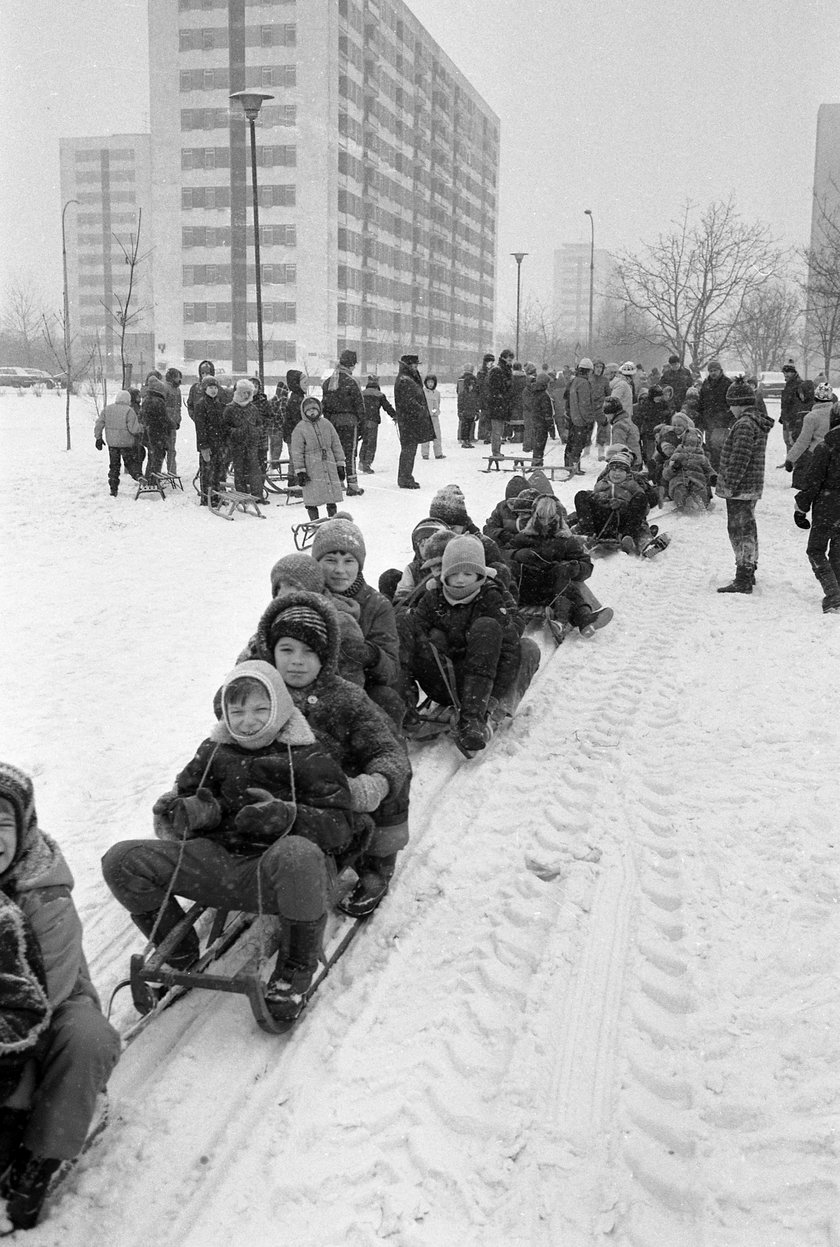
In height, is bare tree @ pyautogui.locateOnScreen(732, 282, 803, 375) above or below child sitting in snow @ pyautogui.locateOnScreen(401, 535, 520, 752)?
above

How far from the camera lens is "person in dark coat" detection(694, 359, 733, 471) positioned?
17188 millimetres

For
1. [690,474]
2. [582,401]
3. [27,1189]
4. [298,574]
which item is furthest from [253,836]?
[582,401]

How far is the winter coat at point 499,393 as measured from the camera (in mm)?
20875

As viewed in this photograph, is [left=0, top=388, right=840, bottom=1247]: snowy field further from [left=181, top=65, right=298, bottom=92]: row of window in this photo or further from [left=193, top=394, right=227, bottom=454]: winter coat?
[left=181, top=65, right=298, bottom=92]: row of window

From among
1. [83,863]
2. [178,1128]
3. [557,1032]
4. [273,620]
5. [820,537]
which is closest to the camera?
[178,1128]

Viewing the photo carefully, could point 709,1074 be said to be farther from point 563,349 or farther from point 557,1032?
point 563,349

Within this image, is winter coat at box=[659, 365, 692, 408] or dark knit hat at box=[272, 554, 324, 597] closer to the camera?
dark knit hat at box=[272, 554, 324, 597]

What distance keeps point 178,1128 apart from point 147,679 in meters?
4.70

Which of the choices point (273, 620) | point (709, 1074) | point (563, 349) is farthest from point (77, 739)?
point (563, 349)

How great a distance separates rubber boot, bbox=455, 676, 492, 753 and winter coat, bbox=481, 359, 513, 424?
15.6m

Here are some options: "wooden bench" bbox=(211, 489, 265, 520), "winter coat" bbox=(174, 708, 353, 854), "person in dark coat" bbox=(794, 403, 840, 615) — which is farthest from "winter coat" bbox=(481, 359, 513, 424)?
"winter coat" bbox=(174, 708, 353, 854)

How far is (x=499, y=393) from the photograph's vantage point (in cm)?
2119

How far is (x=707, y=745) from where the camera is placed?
618 centimetres

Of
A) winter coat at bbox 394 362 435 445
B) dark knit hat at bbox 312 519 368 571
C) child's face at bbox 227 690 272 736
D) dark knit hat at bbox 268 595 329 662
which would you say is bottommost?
child's face at bbox 227 690 272 736
